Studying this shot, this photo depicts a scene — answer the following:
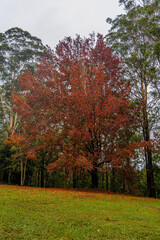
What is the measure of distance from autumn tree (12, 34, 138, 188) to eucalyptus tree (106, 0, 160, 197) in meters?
1.41

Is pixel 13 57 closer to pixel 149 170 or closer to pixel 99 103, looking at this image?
pixel 99 103

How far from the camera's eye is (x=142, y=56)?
17.5m

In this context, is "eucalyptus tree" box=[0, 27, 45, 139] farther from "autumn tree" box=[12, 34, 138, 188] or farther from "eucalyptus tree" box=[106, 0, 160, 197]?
"eucalyptus tree" box=[106, 0, 160, 197]

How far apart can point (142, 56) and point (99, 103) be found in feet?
23.2

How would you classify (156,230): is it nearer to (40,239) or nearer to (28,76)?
(40,239)

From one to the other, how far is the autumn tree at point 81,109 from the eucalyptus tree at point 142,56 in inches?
55.6

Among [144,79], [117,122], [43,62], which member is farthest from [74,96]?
[144,79]

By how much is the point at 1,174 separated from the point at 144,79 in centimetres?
2076

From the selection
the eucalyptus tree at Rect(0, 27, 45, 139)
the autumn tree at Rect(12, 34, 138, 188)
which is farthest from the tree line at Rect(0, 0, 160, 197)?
the eucalyptus tree at Rect(0, 27, 45, 139)

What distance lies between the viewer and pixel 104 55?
54.2 feet

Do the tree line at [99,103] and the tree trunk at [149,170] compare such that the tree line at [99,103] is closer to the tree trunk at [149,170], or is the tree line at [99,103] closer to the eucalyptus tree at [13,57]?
the tree trunk at [149,170]

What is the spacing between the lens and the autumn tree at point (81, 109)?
1341 cm

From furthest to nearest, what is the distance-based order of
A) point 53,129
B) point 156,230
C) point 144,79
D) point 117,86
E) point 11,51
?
point 11,51 < point 144,79 < point 117,86 < point 53,129 < point 156,230

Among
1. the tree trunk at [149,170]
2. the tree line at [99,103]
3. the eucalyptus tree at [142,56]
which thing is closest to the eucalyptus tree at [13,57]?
the tree line at [99,103]
